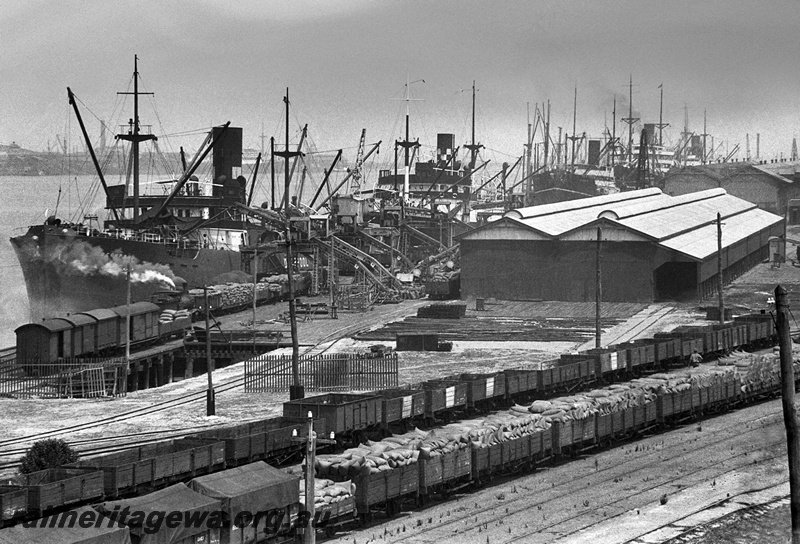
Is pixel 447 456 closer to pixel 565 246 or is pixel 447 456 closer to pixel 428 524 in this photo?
pixel 428 524

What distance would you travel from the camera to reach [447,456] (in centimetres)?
3550

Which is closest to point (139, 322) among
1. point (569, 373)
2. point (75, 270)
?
point (569, 373)

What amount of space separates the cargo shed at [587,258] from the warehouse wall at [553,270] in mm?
84

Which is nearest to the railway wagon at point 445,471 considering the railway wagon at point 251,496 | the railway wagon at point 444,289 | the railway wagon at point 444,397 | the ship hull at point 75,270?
the railway wagon at point 251,496

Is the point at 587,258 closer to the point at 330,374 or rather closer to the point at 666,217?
the point at 666,217

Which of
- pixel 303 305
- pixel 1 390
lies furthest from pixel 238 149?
pixel 1 390

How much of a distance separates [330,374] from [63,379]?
13898mm

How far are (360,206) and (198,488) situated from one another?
104255mm

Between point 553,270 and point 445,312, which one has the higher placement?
point 553,270

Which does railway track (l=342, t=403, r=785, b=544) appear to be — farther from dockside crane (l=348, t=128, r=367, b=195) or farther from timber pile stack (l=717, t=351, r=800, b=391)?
dockside crane (l=348, t=128, r=367, b=195)

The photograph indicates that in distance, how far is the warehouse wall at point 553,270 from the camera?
95125 millimetres

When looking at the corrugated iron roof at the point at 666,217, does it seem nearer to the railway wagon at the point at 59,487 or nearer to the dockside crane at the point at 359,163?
the dockside crane at the point at 359,163

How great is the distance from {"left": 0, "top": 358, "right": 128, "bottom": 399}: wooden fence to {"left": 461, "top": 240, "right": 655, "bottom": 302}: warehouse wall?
4364 centimetres

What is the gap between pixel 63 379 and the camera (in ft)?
193
